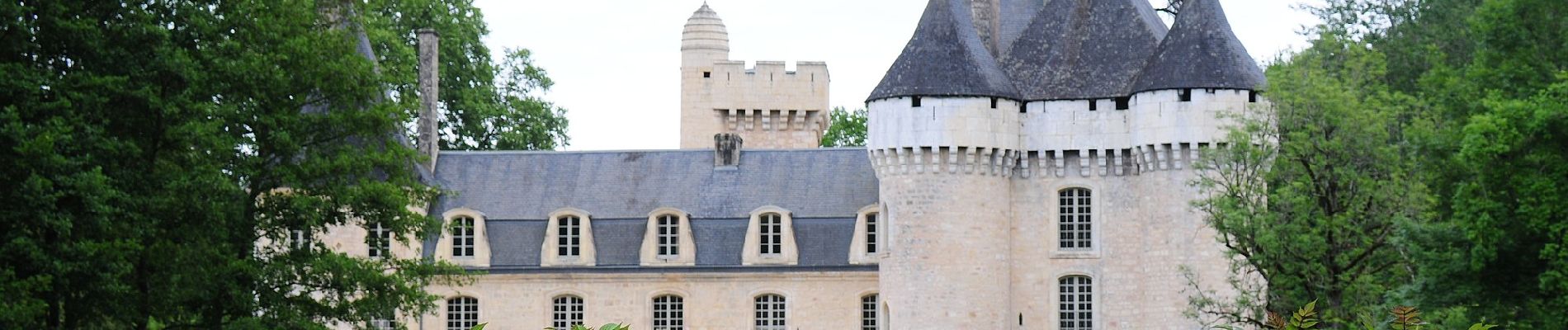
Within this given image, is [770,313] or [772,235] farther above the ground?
[772,235]

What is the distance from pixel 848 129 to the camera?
74.6 meters

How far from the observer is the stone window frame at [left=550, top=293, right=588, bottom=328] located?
49562mm

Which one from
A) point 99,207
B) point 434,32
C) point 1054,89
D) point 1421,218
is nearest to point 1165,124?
point 1054,89

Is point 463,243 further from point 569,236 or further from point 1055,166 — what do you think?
point 1055,166

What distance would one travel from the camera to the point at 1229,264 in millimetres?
42188

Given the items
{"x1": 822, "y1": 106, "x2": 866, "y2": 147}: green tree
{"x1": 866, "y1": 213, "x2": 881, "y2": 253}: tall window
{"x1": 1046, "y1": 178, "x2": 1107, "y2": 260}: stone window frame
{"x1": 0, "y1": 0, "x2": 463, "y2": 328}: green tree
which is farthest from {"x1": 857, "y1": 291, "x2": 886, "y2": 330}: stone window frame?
{"x1": 822, "y1": 106, "x2": 866, "y2": 147}: green tree

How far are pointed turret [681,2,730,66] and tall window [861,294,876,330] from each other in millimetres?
13739

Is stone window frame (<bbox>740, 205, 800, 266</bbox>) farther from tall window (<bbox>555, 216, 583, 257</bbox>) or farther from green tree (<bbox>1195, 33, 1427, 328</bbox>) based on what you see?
green tree (<bbox>1195, 33, 1427, 328</bbox>)

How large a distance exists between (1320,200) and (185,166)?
1704 cm

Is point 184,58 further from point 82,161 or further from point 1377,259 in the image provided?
point 1377,259

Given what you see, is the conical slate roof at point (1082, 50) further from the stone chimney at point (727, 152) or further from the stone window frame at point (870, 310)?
the stone chimney at point (727, 152)

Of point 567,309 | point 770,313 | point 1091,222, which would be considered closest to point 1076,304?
point 1091,222

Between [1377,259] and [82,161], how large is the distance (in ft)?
63.9

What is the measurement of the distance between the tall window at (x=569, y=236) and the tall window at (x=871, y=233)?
5377mm
